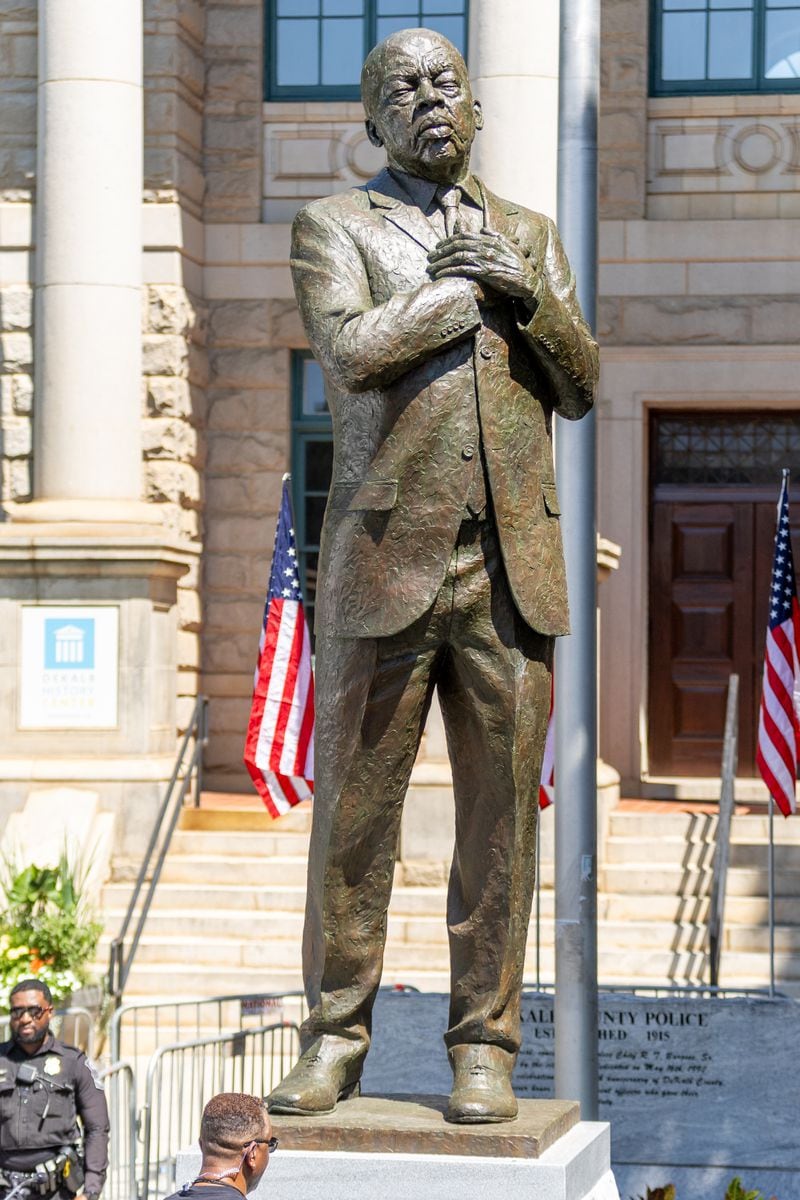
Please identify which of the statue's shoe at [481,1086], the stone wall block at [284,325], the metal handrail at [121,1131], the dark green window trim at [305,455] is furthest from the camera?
the dark green window trim at [305,455]

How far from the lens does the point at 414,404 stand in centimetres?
586

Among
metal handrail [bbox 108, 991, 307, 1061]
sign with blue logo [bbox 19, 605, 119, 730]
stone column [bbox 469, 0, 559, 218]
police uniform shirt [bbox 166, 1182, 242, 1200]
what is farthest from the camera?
sign with blue logo [bbox 19, 605, 119, 730]

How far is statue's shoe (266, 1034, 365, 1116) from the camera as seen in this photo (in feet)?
18.9

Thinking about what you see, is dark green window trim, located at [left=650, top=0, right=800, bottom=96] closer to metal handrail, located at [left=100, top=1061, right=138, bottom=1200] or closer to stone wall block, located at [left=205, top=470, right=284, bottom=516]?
stone wall block, located at [left=205, top=470, right=284, bottom=516]

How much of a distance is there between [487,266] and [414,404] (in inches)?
15.6

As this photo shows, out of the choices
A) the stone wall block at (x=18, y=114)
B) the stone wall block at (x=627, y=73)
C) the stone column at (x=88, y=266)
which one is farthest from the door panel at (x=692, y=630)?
the stone wall block at (x=18, y=114)

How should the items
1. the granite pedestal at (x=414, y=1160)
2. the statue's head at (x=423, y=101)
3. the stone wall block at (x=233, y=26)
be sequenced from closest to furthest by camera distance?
the granite pedestal at (x=414, y=1160)
the statue's head at (x=423, y=101)
the stone wall block at (x=233, y=26)

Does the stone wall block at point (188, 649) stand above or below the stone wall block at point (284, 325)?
below

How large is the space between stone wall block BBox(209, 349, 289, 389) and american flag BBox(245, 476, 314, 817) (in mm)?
4853

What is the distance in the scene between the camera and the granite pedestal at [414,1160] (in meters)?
5.46

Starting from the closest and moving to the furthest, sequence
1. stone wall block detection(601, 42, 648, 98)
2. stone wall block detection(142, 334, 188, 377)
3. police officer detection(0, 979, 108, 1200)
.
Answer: police officer detection(0, 979, 108, 1200) → stone wall block detection(142, 334, 188, 377) → stone wall block detection(601, 42, 648, 98)

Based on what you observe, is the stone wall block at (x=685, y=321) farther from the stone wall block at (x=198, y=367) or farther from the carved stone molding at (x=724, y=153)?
the stone wall block at (x=198, y=367)

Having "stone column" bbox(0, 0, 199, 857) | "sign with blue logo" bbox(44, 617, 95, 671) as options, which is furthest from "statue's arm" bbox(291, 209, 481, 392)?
"sign with blue logo" bbox(44, 617, 95, 671)

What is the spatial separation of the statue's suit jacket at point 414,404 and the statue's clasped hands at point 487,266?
4 cm
